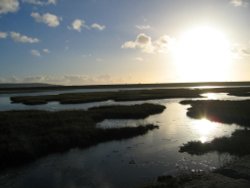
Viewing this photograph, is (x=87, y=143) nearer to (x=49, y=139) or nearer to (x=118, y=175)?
(x=49, y=139)

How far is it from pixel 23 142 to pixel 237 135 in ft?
60.5

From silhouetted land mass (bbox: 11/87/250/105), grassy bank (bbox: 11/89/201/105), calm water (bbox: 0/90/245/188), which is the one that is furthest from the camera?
silhouetted land mass (bbox: 11/87/250/105)

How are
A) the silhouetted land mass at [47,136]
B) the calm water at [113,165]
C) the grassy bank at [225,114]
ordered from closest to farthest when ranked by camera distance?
the calm water at [113,165], the silhouetted land mass at [47,136], the grassy bank at [225,114]

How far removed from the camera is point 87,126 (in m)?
33.4

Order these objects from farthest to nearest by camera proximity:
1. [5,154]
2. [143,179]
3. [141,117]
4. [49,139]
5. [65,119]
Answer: [141,117] → [65,119] → [49,139] → [5,154] → [143,179]

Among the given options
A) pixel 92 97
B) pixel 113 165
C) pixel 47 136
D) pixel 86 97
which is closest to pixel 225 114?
pixel 47 136

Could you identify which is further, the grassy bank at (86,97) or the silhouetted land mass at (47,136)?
the grassy bank at (86,97)

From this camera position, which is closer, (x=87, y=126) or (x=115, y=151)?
(x=115, y=151)

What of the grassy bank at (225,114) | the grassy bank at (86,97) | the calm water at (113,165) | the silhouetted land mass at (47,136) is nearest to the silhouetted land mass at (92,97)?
the grassy bank at (86,97)

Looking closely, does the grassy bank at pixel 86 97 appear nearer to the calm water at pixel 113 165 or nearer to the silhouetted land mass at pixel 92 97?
the silhouetted land mass at pixel 92 97

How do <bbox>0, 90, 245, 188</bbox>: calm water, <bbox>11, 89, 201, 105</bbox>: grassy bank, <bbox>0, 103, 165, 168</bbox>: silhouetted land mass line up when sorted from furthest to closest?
1. <bbox>11, 89, 201, 105</bbox>: grassy bank
2. <bbox>0, 103, 165, 168</bbox>: silhouetted land mass
3. <bbox>0, 90, 245, 188</bbox>: calm water

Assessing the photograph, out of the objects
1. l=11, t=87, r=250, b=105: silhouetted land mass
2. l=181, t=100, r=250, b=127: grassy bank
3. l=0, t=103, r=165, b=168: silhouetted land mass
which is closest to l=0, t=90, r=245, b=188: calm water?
l=0, t=103, r=165, b=168: silhouetted land mass

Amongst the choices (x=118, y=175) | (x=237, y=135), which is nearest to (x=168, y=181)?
(x=118, y=175)

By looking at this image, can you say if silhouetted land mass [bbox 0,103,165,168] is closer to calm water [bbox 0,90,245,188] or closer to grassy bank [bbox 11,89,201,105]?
calm water [bbox 0,90,245,188]
